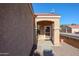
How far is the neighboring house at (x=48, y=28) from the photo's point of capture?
902 cm

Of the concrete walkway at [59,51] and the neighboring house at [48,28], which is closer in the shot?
the concrete walkway at [59,51]

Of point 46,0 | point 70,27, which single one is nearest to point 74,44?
point 70,27

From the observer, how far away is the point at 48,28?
32.0 feet

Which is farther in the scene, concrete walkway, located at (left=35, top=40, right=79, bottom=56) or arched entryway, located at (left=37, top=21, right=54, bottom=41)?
arched entryway, located at (left=37, top=21, right=54, bottom=41)

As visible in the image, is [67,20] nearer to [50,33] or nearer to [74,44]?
[74,44]

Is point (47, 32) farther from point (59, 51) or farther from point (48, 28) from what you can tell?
point (59, 51)

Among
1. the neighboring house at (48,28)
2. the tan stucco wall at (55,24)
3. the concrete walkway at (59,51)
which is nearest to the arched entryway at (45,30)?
the neighboring house at (48,28)

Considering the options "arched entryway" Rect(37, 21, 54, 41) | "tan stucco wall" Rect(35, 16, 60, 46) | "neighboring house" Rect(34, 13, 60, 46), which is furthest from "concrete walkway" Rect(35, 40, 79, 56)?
"arched entryway" Rect(37, 21, 54, 41)

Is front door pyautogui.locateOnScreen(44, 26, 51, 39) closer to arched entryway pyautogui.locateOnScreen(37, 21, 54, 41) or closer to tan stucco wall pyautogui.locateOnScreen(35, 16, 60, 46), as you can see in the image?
arched entryway pyautogui.locateOnScreen(37, 21, 54, 41)

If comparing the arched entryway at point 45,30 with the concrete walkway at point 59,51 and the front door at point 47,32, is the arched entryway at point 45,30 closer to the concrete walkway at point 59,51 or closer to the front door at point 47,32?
the front door at point 47,32

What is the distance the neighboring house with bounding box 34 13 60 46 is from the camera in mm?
9019

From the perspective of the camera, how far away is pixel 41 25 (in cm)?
948

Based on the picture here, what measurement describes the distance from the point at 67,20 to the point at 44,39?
11.7 ft

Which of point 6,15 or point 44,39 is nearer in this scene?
point 6,15
